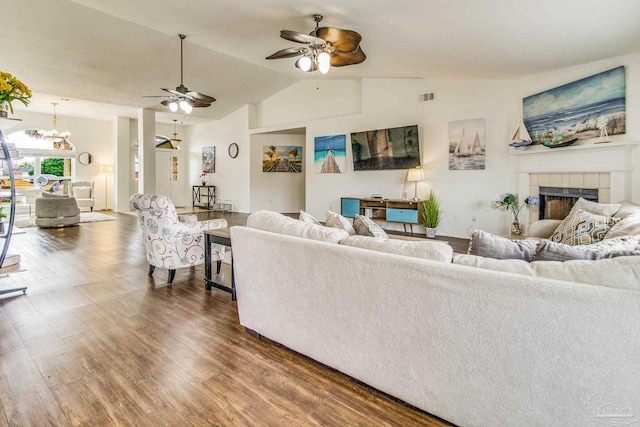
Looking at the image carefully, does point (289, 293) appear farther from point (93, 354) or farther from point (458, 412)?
point (93, 354)

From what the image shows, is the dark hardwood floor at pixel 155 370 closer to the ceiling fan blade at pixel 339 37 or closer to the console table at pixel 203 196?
the ceiling fan blade at pixel 339 37

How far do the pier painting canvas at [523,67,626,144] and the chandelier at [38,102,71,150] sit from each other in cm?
1075

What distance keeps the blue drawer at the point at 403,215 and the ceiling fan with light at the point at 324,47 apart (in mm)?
3054

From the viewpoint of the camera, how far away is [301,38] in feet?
11.9

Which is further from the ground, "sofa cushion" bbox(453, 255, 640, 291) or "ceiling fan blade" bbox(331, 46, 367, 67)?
"ceiling fan blade" bbox(331, 46, 367, 67)

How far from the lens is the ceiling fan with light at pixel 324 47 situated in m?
3.68

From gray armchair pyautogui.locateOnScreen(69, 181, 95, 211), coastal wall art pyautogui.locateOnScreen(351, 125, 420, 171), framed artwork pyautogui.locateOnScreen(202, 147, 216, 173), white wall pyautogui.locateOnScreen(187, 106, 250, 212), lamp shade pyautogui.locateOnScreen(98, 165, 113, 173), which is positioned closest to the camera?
coastal wall art pyautogui.locateOnScreen(351, 125, 420, 171)

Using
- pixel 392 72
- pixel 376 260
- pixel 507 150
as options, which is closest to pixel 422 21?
pixel 392 72

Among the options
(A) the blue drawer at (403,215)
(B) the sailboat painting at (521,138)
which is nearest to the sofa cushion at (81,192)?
(A) the blue drawer at (403,215)

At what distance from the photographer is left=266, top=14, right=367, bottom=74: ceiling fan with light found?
368 centimetres

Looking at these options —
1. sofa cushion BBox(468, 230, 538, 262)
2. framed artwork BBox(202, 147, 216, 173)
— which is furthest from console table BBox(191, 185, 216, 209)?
sofa cushion BBox(468, 230, 538, 262)

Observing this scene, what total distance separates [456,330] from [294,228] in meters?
1.07

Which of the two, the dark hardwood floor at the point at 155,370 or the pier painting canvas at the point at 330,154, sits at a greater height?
the pier painting canvas at the point at 330,154

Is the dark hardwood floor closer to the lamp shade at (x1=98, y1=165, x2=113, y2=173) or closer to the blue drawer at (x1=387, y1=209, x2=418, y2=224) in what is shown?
the blue drawer at (x1=387, y1=209, x2=418, y2=224)
